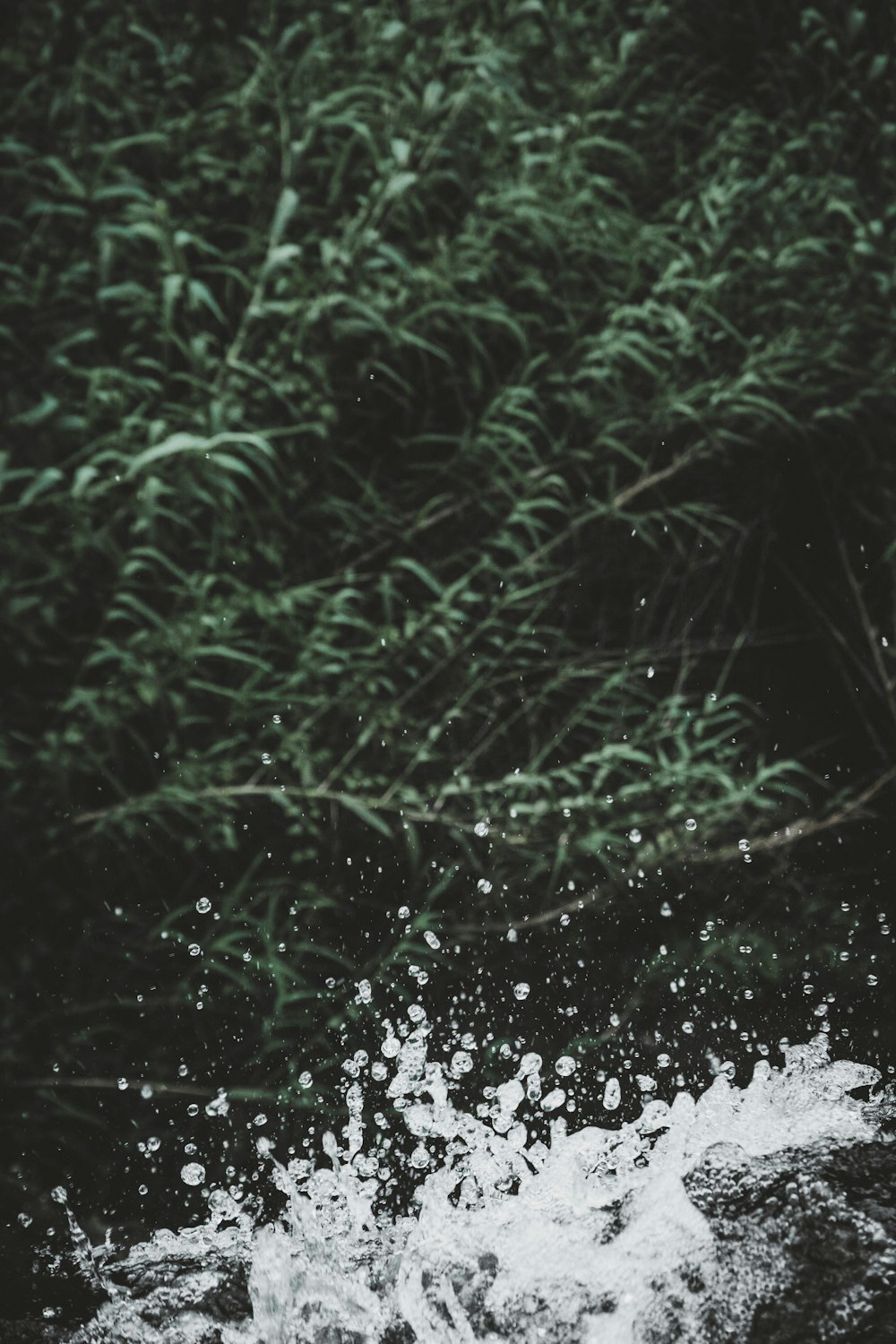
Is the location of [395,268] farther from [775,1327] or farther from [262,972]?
[775,1327]

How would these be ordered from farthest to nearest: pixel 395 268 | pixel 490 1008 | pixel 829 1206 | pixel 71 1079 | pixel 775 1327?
1. pixel 490 1008
2. pixel 395 268
3. pixel 71 1079
4. pixel 829 1206
5. pixel 775 1327

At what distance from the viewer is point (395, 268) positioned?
5.99 feet

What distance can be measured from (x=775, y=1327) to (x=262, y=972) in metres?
0.91

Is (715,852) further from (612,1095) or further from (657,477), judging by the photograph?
(657,477)

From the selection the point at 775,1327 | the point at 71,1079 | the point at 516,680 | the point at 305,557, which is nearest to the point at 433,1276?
the point at 775,1327

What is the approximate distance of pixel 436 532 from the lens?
1.94 m

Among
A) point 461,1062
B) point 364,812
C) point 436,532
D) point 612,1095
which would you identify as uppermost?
point 436,532

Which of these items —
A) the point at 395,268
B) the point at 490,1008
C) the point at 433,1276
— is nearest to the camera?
the point at 433,1276

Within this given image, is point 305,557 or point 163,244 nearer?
point 163,244

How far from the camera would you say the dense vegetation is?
164cm

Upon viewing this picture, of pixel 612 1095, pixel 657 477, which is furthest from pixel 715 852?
pixel 657 477

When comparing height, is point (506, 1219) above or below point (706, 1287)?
below

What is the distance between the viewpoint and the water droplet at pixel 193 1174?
5.91 feet

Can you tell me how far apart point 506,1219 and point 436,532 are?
1.12 m
